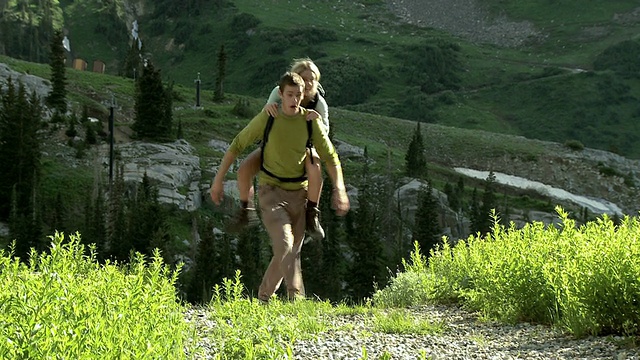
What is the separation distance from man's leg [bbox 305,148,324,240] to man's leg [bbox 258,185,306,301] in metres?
0.12

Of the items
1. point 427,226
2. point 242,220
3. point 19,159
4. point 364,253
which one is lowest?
point 364,253

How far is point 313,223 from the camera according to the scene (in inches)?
432

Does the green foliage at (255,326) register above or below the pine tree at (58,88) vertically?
above

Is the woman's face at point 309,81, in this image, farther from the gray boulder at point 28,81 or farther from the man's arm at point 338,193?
the gray boulder at point 28,81

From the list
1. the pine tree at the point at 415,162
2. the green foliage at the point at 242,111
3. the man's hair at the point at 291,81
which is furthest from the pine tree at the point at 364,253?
the man's hair at the point at 291,81

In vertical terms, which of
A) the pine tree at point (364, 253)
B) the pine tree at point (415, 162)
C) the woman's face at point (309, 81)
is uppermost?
the woman's face at point (309, 81)

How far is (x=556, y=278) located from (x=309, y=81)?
4.03 m

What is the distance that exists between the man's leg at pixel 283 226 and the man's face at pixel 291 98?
1.23 meters

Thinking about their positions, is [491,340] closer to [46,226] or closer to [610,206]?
[46,226]

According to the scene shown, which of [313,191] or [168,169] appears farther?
[168,169]

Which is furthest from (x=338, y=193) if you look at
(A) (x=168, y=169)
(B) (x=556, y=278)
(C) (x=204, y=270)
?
(A) (x=168, y=169)

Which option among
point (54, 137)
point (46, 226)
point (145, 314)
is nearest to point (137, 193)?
point (46, 226)

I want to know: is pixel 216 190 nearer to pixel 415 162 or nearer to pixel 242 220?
pixel 242 220

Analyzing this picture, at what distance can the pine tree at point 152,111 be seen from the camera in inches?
3575
